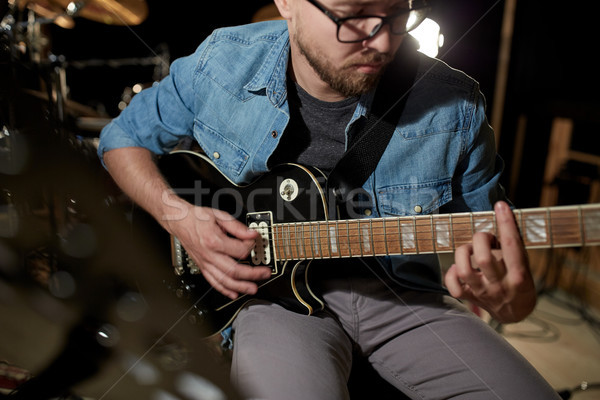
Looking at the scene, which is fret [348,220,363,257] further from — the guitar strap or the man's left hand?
the man's left hand

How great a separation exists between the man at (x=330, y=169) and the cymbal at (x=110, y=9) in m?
0.90

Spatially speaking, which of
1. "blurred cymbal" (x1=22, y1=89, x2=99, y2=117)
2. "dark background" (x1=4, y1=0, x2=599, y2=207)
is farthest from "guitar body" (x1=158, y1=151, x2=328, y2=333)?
"blurred cymbal" (x1=22, y1=89, x2=99, y2=117)

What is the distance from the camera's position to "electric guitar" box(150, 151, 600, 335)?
813 mm

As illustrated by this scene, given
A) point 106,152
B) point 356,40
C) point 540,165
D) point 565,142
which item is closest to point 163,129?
point 106,152

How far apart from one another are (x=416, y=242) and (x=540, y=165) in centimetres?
218

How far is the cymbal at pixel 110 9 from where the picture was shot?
172cm

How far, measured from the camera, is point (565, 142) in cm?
218

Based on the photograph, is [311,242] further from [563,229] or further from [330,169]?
[563,229]

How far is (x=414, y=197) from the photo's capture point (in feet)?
3.29

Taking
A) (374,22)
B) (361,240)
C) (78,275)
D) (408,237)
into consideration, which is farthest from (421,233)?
(78,275)

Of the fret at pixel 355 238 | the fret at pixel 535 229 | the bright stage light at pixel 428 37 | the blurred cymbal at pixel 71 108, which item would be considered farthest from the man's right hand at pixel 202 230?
the blurred cymbal at pixel 71 108

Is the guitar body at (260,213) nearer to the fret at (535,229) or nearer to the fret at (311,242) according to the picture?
the fret at (311,242)

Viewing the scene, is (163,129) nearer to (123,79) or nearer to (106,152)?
(106,152)

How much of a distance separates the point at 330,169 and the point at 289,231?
0.66ft
